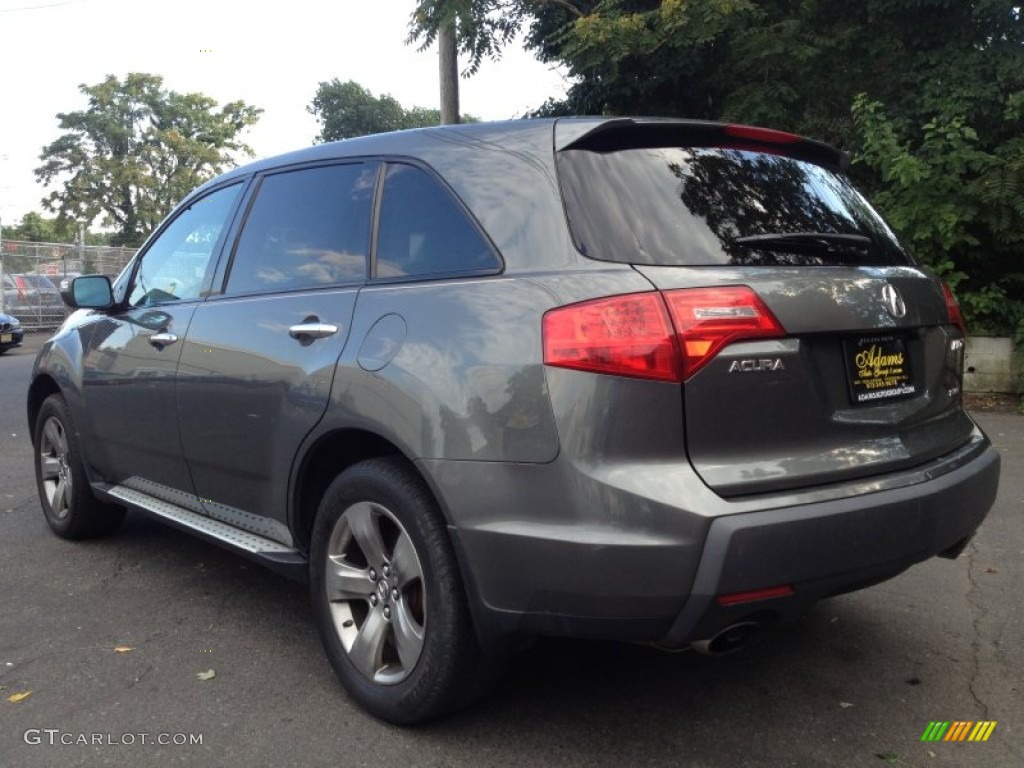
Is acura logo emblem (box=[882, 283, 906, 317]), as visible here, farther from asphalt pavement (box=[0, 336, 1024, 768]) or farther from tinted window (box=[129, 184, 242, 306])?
tinted window (box=[129, 184, 242, 306])

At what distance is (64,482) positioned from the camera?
16.3 feet

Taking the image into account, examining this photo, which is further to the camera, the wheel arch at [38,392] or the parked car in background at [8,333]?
the parked car in background at [8,333]

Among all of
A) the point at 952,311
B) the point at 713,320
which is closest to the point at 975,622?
the point at 952,311

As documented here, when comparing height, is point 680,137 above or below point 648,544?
above

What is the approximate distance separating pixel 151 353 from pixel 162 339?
4.4 inches

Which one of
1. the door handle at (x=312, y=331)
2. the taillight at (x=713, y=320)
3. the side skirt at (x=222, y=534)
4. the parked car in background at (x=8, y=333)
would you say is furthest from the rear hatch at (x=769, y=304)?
the parked car in background at (x=8, y=333)

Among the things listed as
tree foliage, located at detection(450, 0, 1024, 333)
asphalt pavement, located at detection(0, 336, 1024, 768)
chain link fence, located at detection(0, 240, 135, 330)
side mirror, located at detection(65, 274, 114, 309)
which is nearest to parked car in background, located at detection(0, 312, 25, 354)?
chain link fence, located at detection(0, 240, 135, 330)

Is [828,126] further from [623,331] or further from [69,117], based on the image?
[69,117]

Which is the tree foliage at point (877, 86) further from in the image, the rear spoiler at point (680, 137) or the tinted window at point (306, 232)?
the tinted window at point (306, 232)

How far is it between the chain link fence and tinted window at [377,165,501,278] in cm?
2261

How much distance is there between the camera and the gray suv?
2365 millimetres

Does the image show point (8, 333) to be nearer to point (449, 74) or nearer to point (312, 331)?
point (449, 74)

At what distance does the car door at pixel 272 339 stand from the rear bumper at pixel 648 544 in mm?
766

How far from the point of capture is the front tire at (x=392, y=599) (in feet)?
8.70
